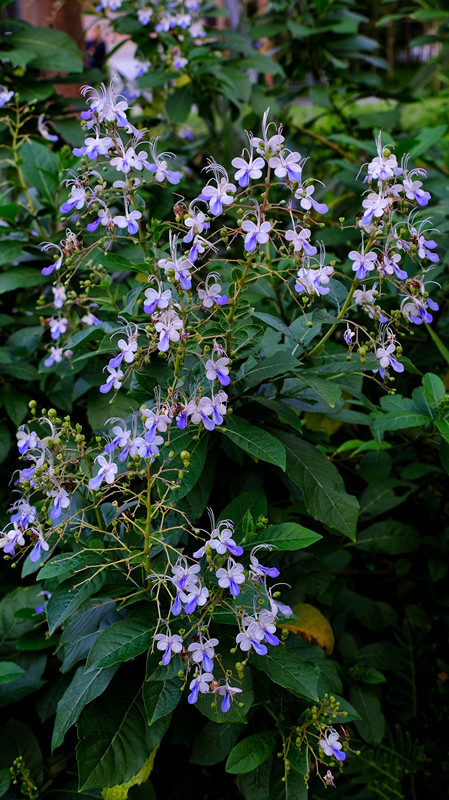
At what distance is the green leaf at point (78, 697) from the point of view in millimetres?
1242

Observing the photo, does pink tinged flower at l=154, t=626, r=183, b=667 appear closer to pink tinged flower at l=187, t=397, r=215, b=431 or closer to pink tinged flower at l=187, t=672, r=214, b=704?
pink tinged flower at l=187, t=672, r=214, b=704

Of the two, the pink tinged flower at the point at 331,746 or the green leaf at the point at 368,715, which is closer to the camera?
the pink tinged flower at the point at 331,746

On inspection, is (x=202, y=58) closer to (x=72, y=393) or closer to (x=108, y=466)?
(x=72, y=393)

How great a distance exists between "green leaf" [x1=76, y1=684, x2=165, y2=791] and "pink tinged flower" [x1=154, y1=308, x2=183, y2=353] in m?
0.65

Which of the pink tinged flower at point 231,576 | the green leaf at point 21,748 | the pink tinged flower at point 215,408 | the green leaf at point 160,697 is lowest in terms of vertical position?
the green leaf at point 21,748

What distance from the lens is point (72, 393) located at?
1896mm

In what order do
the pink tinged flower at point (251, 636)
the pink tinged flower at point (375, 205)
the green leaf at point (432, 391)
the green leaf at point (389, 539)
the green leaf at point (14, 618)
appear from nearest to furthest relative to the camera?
the pink tinged flower at point (251, 636) → the pink tinged flower at point (375, 205) → the green leaf at point (432, 391) → the green leaf at point (14, 618) → the green leaf at point (389, 539)

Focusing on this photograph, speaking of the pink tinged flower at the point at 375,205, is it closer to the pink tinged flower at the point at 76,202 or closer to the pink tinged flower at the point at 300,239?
the pink tinged flower at the point at 300,239

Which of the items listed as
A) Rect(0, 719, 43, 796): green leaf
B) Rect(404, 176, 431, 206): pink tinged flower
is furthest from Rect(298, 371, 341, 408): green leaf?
Rect(0, 719, 43, 796): green leaf

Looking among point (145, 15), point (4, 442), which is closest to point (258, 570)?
point (4, 442)

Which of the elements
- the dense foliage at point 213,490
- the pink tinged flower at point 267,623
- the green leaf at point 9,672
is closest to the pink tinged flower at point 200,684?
the dense foliage at point 213,490

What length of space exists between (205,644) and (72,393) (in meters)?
0.95

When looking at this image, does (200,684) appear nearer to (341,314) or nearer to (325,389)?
(325,389)

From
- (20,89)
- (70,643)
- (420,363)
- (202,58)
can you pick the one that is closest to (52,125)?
(20,89)
